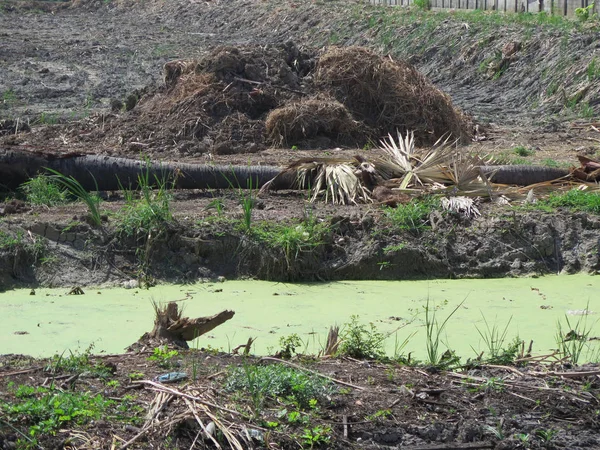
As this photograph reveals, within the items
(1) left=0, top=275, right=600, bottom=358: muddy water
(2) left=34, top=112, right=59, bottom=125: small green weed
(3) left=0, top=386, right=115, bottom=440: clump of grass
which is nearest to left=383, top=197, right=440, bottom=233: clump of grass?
(1) left=0, top=275, right=600, bottom=358: muddy water

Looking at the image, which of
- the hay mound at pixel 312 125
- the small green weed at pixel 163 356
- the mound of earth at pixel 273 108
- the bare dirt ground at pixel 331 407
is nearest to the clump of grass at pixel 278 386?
the bare dirt ground at pixel 331 407

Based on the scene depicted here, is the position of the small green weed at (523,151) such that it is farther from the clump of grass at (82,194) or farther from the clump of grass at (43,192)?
the clump of grass at (43,192)

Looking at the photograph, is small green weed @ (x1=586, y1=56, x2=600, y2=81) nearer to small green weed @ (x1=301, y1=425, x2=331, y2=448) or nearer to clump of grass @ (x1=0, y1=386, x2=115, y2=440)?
small green weed @ (x1=301, y1=425, x2=331, y2=448)

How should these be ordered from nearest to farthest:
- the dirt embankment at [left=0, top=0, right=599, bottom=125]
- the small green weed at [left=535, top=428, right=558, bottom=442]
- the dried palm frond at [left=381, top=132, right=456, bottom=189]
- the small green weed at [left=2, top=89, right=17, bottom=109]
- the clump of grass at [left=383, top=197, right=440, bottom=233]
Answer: the small green weed at [left=535, top=428, right=558, bottom=442]
the clump of grass at [left=383, top=197, right=440, bottom=233]
the dried palm frond at [left=381, top=132, right=456, bottom=189]
the small green weed at [left=2, top=89, right=17, bottom=109]
the dirt embankment at [left=0, top=0, right=599, bottom=125]

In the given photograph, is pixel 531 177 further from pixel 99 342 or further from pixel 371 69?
pixel 99 342

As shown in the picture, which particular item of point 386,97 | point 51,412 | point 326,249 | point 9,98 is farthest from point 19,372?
point 9,98

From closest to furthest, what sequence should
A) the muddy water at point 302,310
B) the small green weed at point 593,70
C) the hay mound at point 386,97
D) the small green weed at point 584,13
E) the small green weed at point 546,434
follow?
the small green weed at point 546,434
the muddy water at point 302,310
the hay mound at point 386,97
the small green weed at point 593,70
the small green weed at point 584,13

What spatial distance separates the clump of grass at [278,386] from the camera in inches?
172

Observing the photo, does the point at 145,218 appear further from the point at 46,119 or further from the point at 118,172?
the point at 46,119

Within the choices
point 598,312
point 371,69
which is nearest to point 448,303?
point 598,312

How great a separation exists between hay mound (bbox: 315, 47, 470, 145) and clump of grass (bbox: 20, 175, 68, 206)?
4.09 meters

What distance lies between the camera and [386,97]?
1180cm

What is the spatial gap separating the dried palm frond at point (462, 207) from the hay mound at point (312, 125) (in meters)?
3.09

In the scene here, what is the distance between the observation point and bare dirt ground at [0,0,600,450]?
4.27 metres
